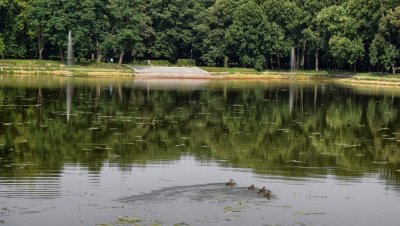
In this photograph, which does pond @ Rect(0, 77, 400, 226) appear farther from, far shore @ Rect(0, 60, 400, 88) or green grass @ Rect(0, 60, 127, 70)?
green grass @ Rect(0, 60, 127, 70)

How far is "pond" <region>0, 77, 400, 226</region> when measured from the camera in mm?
16312

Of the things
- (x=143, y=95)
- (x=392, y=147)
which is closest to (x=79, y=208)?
(x=392, y=147)

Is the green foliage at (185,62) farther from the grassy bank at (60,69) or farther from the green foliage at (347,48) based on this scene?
the green foliage at (347,48)

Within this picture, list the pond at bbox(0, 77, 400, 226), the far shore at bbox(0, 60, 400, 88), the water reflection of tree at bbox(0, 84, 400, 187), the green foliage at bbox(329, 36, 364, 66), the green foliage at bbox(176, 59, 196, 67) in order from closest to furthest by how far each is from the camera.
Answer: the pond at bbox(0, 77, 400, 226), the water reflection of tree at bbox(0, 84, 400, 187), the far shore at bbox(0, 60, 400, 88), the green foliage at bbox(329, 36, 364, 66), the green foliage at bbox(176, 59, 196, 67)

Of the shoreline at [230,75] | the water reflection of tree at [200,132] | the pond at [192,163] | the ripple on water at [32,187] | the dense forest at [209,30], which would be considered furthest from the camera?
the dense forest at [209,30]

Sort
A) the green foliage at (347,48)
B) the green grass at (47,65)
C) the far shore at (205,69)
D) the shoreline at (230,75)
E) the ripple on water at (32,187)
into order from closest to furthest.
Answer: the ripple on water at (32,187)
the shoreline at (230,75)
the far shore at (205,69)
the green grass at (47,65)
the green foliage at (347,48)

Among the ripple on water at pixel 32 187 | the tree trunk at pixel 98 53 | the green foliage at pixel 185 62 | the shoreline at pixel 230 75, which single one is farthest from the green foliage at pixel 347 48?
the ripple on water at pixel 32 187

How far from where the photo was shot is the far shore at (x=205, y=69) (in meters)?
73.1

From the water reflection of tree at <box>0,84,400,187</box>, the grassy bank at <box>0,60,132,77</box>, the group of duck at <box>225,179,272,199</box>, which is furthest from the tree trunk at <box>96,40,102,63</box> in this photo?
the group of duck at <box>225,179,272,199</box>

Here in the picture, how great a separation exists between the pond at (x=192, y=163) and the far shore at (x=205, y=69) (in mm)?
29656

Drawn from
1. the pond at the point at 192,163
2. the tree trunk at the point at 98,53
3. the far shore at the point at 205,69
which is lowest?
the pond at the point at 192,163

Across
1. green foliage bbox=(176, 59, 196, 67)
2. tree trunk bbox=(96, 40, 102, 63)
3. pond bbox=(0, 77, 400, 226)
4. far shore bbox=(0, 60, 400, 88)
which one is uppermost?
tree trunk bbox=(96, 40, 102, 63)

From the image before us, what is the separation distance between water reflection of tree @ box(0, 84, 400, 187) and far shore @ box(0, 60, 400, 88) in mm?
25359

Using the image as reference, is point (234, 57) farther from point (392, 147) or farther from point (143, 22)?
point (392, 147)
